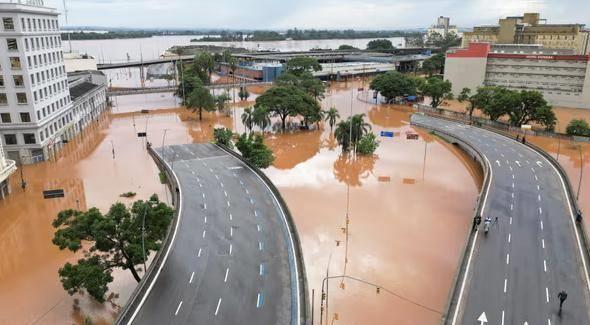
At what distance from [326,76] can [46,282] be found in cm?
12880

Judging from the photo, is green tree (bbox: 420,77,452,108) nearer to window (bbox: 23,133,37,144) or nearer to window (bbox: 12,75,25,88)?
window (bbox: 23,133,37,144)

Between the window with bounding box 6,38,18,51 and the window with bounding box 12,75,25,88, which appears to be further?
the window with bounding box 12,75,25,88

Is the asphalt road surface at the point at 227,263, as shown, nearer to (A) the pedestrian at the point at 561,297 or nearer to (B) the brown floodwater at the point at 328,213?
(B) the brown floodwater at the point at 328,213

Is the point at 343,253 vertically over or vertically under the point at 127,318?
under

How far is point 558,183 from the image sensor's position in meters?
45.1

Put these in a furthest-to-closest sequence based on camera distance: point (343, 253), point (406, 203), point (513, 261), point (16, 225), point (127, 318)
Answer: point (406, 203) < point (16, 225) < point (343, 253) < point (513, 261) < point (127, 318)

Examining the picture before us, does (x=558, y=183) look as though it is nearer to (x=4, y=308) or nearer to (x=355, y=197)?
(x=355, y=197)

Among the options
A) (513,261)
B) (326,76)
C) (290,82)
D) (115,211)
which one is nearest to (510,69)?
(290,82)

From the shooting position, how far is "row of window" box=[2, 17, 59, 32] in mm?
52219

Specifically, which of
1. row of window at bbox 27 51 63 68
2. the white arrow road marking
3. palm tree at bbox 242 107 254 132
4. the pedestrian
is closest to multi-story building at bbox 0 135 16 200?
row of window at bbox 27 51 63 68

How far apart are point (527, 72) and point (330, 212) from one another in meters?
81.2

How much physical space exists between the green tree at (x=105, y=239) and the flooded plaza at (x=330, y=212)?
283 centimetres

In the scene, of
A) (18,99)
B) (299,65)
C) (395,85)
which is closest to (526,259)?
(18,99)

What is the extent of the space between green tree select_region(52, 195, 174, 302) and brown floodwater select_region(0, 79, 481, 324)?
285 cm
